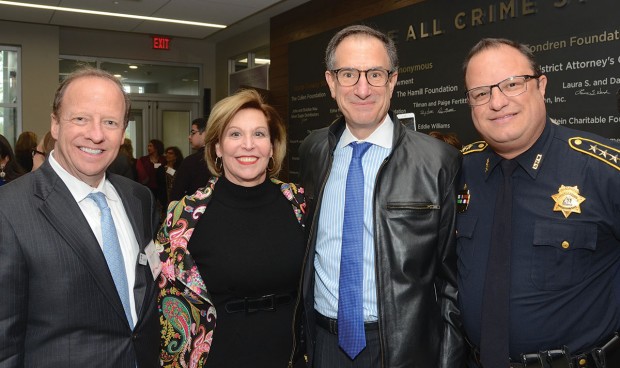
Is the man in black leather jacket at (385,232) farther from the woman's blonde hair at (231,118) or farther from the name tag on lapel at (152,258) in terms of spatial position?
the name tag on lapel at (152,258)

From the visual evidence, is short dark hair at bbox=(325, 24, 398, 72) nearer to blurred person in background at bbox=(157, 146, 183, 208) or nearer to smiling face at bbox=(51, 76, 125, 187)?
smiling face at bbox=(51, 76, 125, 187)

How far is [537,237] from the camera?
161 centimetres

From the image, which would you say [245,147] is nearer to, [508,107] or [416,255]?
[416,255]

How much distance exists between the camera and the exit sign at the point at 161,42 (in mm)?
9508

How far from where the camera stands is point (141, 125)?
9.97 m

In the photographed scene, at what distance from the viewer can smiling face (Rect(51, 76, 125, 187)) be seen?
155 centimetres

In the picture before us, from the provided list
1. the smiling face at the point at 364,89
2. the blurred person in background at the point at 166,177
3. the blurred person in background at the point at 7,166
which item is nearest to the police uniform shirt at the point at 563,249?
the smiling face at the point at 364,89

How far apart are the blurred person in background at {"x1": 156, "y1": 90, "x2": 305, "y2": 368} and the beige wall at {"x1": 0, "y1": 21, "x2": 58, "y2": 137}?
7841 millimetres

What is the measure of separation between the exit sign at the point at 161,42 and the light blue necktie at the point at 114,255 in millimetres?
8653

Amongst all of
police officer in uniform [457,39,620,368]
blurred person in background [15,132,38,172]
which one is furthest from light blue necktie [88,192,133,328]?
blurred person in background [15,132,38,172]

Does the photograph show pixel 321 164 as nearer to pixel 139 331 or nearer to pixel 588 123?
pixel 139 331

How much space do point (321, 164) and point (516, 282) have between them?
2.79ft

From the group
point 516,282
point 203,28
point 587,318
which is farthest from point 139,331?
point 203,28

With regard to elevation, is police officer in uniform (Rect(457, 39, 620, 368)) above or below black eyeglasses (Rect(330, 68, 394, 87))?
below
